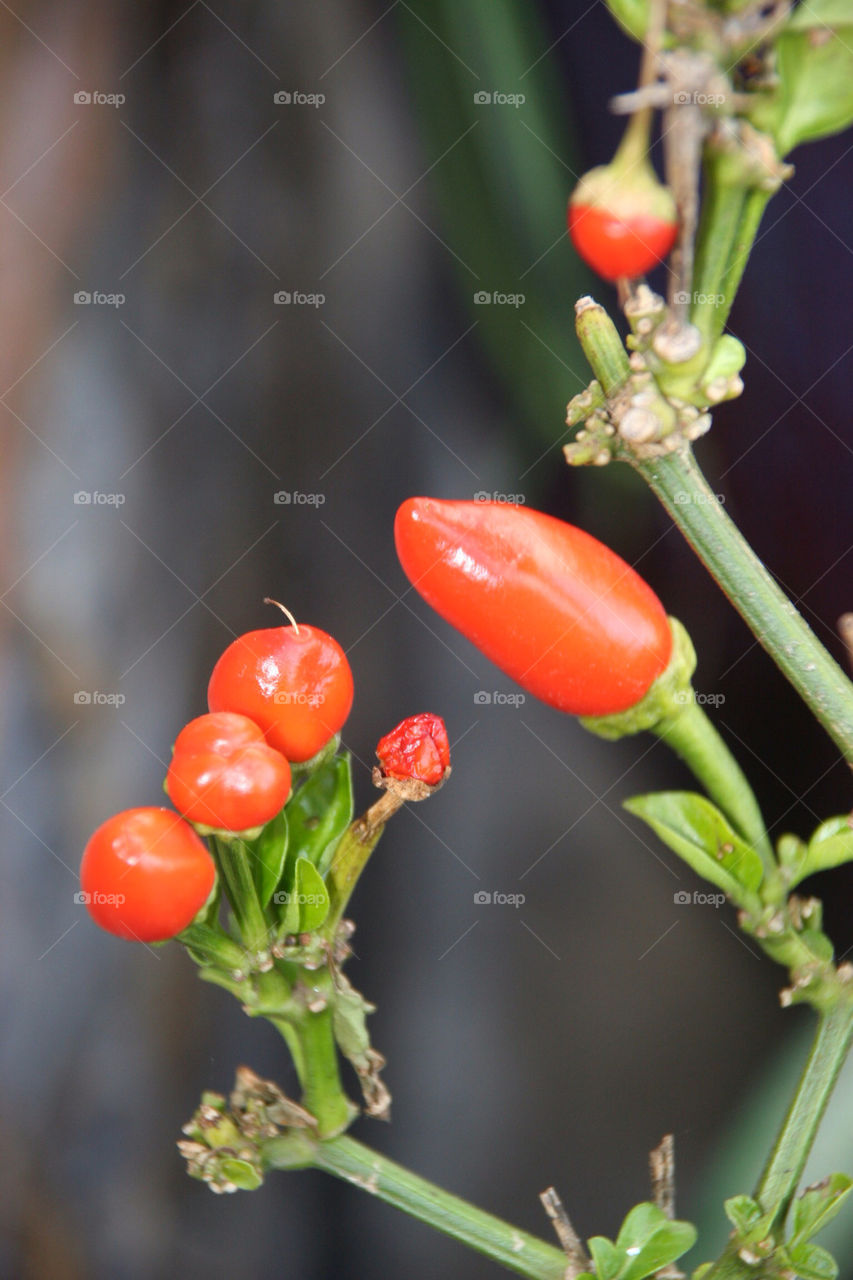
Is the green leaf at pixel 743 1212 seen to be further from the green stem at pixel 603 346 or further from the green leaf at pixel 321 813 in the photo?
the green stem at pixel 603 346

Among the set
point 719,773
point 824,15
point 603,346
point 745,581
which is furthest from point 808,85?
point 719,773

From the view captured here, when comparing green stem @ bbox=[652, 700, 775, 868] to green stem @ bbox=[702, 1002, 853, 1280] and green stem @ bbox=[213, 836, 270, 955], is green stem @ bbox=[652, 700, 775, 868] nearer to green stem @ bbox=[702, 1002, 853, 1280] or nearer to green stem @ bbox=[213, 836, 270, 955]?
green stem @ bbox=[702, 1002, 853, 1280]

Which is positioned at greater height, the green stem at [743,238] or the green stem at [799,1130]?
the green stem at [743,238]

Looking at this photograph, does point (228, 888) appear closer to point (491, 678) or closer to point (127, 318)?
point (491, 678)

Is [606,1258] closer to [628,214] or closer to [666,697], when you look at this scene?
[666,697]

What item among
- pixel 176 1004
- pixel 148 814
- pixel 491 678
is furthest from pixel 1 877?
pixel 491 678

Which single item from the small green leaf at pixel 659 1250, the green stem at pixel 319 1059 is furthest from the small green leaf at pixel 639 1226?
the green stem at pixel 319 1059
